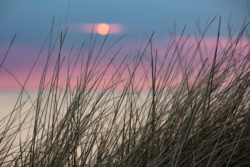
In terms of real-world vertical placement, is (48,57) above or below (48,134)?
above

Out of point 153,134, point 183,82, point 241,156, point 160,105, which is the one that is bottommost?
point 241,156

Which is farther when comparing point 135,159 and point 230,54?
point 230,54

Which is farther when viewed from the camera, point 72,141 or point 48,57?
point 48,57

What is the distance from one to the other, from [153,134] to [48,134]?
0.56 meters

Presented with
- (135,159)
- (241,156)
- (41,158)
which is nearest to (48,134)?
(41,158)

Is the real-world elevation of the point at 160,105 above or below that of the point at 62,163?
above

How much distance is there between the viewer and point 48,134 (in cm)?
196

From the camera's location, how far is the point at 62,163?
1.80 m

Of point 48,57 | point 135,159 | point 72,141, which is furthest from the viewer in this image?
point 48,57

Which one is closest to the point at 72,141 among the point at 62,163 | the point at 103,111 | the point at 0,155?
the point at 62,163

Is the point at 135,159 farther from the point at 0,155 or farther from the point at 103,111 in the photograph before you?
the point at 0,155

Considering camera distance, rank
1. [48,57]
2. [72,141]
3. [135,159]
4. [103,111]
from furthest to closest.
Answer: [103,111] < [48,57] < [72,141] < [135,159]

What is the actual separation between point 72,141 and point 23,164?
321mm

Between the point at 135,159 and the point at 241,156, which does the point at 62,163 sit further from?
the point at 241,156
